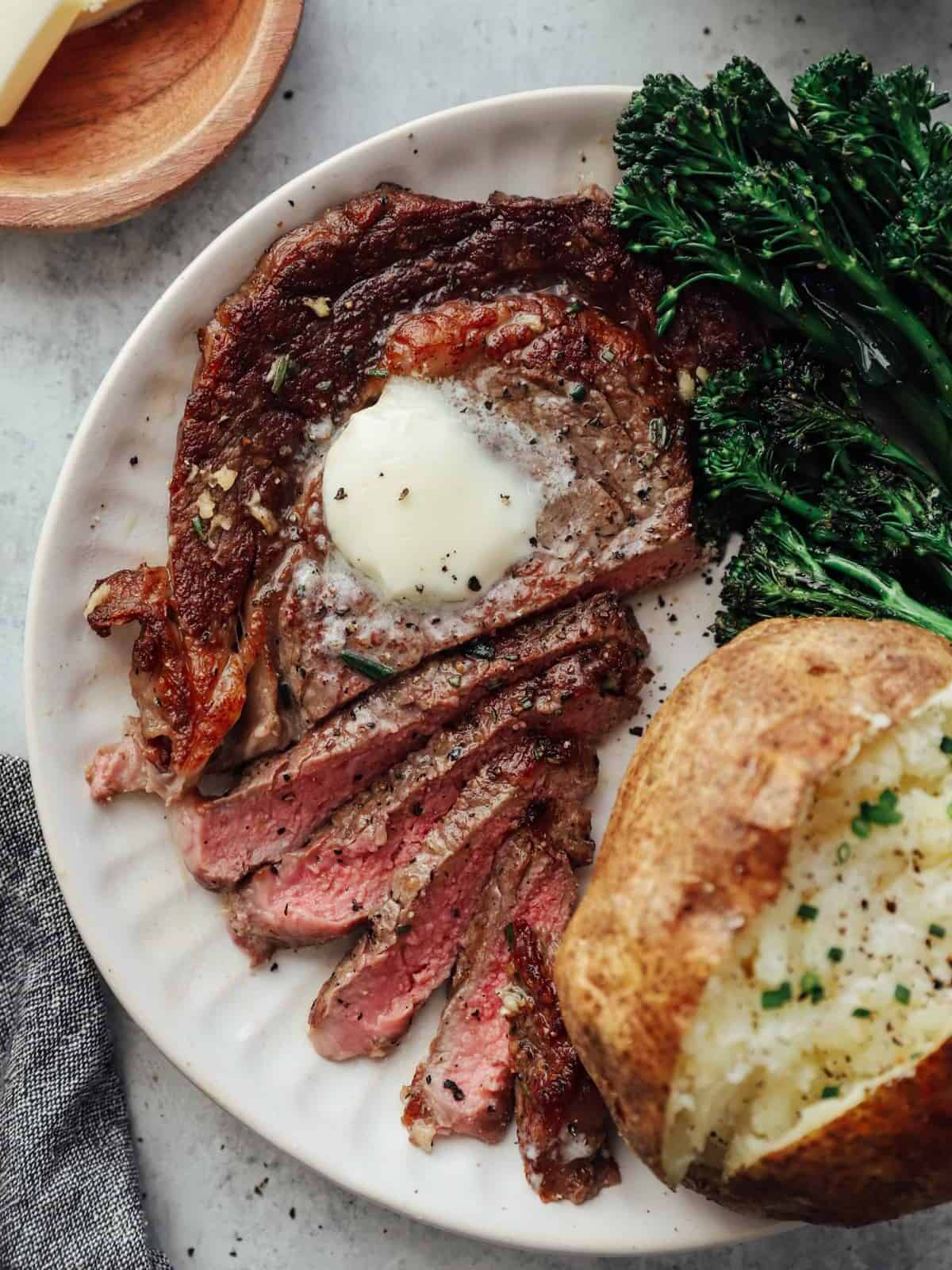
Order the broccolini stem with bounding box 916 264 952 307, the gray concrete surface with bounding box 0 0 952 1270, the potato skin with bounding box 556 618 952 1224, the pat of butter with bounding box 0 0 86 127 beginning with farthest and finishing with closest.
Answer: the gray concrete surface with bounding box 0 0 952 1270, the pat of butter with bounding box 0 0 86 127, the broccolini stem with bounding box 916 264 952 307, the potato skin with bounding box 556 618 952 1224

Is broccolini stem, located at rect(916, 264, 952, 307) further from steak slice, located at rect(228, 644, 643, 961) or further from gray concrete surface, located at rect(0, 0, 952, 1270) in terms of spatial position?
steak slice, located at rect(228, 644, 643, 961)

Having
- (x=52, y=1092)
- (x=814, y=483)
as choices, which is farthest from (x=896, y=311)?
(x=52, y=1092)

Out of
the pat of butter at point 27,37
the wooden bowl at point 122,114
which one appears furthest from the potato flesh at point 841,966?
the pat of butter at point 27,37

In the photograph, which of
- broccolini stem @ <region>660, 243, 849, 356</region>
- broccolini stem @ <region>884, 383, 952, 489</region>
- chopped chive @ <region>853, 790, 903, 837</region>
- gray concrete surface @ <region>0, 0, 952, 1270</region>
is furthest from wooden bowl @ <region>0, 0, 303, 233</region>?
chopped chive @ <region>853, 790, 903, 837</region>

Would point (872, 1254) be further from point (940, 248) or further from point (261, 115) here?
point (261, 115)

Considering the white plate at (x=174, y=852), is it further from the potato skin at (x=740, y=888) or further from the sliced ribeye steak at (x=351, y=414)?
the potato skin at (x=740, y=888)

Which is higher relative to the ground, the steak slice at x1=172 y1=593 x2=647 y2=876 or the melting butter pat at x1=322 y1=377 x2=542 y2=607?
the melting butter pat at x1=322 y1=377 x2=542 y2=607
